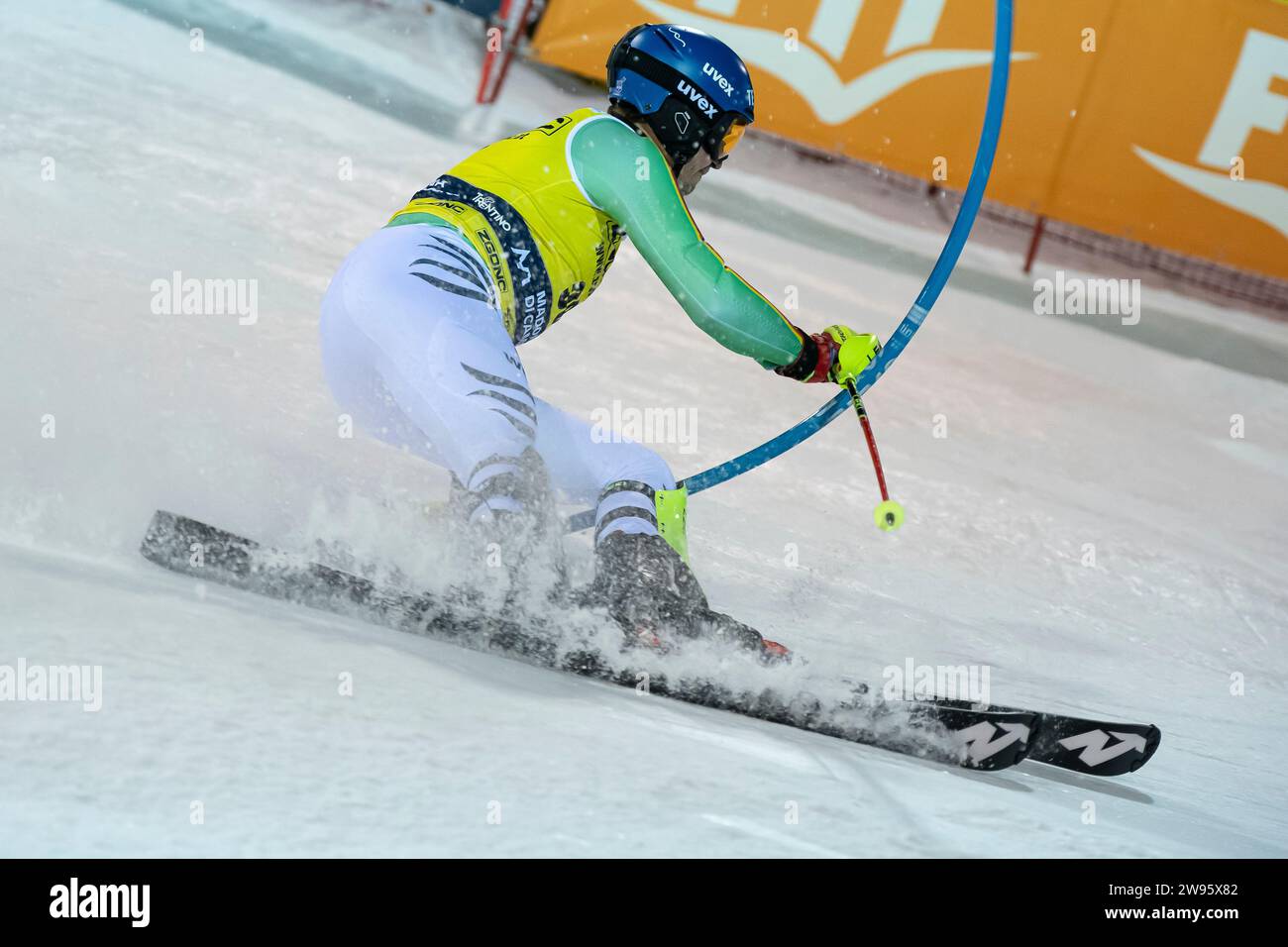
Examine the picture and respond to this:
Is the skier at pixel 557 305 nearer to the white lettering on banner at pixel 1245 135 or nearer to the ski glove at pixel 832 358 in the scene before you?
the ski glove at pixel 832 358

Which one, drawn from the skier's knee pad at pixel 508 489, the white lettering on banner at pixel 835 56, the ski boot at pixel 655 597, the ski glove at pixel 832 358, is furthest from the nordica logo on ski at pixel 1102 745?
the white lettering on banner at pixel 835 56

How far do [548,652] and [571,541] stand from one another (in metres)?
1.22

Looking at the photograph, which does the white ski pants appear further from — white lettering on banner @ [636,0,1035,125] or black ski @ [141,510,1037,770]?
white lettering on banner @ [636,0,1035,125]

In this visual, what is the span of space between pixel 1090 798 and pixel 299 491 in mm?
2023

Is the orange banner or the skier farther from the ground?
the orange banner

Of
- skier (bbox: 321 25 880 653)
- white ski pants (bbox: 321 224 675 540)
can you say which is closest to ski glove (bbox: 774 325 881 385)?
skier (bbox: 321 25 880 653)

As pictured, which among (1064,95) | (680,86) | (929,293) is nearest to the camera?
(680,86)

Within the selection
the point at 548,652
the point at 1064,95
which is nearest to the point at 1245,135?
the point at 1064,95

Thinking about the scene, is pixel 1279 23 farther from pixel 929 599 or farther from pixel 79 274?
pixel 79 274

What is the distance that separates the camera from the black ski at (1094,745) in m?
2.67

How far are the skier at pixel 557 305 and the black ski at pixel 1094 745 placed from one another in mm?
574

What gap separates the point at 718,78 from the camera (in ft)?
9.78

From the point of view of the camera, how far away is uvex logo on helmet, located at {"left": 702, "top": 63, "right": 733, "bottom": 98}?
2.97m

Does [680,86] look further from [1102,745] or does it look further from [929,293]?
[1102,745]
